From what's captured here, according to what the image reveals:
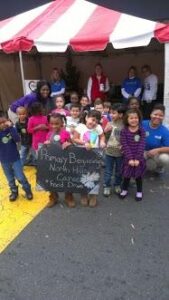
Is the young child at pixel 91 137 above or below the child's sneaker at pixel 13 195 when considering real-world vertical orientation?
above

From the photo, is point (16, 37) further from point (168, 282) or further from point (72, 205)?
point (168, 282)

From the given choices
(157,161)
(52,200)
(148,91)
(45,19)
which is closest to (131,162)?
(157,161)

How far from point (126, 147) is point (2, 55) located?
8252 mm

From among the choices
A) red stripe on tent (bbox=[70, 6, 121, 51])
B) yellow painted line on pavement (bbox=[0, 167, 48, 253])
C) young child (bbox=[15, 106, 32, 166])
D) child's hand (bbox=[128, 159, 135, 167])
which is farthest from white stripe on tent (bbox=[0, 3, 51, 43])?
child's hand (bbox=[128, 159, 135, 167])

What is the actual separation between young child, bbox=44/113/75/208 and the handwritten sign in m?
0.10

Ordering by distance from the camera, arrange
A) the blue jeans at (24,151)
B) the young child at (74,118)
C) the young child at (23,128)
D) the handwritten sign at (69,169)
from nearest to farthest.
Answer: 1. the handwritten sign at (69,169)
2. the young child at (74,118)
3. the young child at (23,128)
4. the blue jeans at (24,151)

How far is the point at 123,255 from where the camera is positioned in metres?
3.29

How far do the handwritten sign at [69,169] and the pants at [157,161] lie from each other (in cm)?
111

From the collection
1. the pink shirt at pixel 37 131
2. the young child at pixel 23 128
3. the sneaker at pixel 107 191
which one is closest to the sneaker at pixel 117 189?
the sneaker at pixel 107 191

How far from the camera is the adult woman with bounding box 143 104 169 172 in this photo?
4.79 metres

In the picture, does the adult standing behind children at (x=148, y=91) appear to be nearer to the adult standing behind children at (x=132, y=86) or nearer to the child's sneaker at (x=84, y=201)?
the adult standing behind children at (x=132, y=86)

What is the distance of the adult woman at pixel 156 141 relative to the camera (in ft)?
15.7

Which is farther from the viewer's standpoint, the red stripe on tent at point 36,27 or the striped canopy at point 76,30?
the red stripe on tent at point 36,27

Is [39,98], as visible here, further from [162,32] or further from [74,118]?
[162,32]
